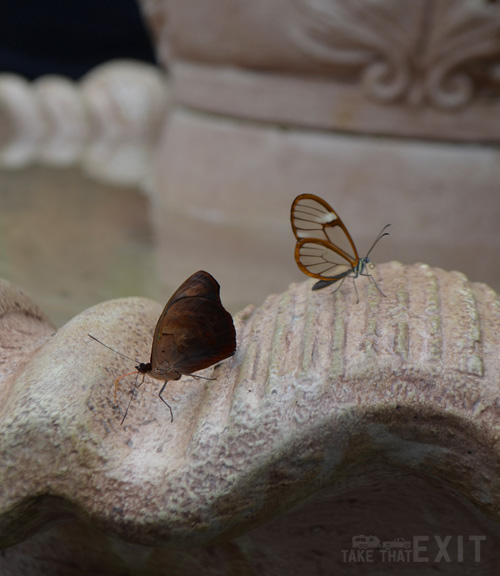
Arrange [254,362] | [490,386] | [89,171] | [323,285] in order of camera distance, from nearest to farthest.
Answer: [490,386]
[254,362]
[323,285]
[89,171]

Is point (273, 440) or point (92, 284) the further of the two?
point (92, 284)

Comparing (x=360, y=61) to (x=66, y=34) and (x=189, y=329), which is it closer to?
(x=189, y=329)

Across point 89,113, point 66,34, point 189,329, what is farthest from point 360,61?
point 66,34

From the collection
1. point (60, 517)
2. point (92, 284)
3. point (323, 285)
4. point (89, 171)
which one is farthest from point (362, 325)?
point (89, 171)

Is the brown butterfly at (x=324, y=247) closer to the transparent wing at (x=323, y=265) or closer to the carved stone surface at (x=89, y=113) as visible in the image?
the transparent wing at (x=323, y=265)

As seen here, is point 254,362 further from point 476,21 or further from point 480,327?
point 476,21

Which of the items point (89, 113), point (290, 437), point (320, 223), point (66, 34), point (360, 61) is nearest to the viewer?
point (290, 437)

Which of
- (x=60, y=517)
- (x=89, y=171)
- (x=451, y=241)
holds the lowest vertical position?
(x=60, y=517)

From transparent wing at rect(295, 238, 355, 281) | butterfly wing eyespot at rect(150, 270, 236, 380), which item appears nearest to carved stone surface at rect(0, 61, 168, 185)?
transparent wing at rect(295, 238, 355, 281)
